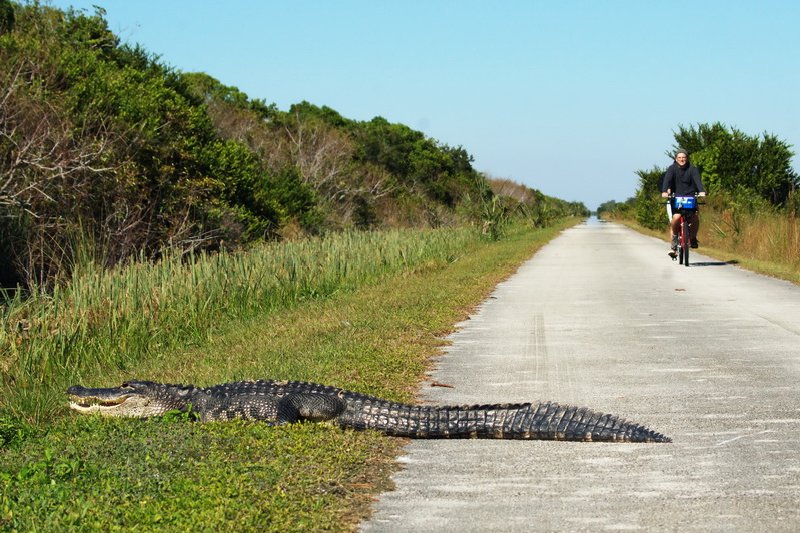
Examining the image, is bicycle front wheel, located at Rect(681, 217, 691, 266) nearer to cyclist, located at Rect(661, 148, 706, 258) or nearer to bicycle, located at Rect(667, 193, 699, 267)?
bicycle, located at Rect(667, 193, 699, 267)

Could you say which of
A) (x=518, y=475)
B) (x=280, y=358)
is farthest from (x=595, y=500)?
(x=280, y=358)

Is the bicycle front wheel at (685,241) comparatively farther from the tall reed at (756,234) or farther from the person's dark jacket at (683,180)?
the tall reed at (756,234)

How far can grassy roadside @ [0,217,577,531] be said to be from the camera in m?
4.75

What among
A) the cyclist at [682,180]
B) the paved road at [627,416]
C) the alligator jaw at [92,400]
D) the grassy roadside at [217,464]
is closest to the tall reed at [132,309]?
the alligator jaw at [92,400]

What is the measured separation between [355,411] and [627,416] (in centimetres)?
195

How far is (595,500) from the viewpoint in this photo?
5070 millimetres

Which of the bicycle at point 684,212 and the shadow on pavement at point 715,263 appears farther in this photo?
the shadow on pavement at point 715,263

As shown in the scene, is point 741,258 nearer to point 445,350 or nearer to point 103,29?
point 445,350

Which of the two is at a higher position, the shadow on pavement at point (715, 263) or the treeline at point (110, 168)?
the treeline at point (110, 168)

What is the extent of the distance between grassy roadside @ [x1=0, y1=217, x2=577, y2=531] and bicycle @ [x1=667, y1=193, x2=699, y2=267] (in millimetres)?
12891

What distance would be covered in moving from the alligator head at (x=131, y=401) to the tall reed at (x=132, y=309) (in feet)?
2.06

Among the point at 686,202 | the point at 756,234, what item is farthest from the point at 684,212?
the point at 756,234

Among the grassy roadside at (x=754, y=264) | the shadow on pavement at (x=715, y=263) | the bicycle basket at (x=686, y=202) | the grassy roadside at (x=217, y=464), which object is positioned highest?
the bicycle basket at (x=686, y=202)

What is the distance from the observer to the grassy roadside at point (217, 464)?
15.6 feet
